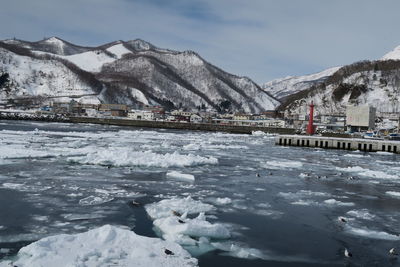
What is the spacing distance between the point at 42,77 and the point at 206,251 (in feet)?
676

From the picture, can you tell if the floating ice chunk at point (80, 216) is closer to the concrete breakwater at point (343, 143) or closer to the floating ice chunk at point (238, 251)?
the floating ice chunk at point (238, 251)

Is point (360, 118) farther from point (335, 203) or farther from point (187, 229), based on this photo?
point (187, 229)

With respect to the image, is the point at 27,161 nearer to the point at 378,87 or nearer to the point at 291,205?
the point at 291,205

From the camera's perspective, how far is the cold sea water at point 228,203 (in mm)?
10758

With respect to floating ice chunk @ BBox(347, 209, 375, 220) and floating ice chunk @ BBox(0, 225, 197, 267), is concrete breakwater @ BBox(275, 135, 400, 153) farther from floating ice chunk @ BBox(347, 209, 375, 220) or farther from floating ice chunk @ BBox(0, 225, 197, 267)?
floating ice chunk @ BBox(0, 225, 197, 267)

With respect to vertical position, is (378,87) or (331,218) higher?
(378,87)

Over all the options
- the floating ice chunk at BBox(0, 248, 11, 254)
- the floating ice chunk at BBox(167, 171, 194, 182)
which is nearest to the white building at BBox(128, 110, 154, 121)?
the floating ice chunk at BBox(167, 171, 194, 182)

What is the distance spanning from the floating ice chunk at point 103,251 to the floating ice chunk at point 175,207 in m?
2.74

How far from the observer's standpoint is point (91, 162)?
2538 cm

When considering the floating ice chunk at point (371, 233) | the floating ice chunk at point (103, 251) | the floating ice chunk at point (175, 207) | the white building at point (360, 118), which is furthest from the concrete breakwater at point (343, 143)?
the floating ice chunk at point (103, 251)

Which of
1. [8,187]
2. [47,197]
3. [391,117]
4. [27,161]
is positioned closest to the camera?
[47,197]

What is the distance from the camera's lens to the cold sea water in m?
10.8

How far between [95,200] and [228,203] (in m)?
5.28

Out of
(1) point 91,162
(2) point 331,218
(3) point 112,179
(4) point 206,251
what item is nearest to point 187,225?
(4) point 206,251
